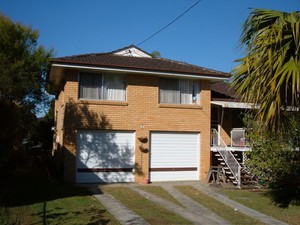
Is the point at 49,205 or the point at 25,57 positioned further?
the point at 25,57

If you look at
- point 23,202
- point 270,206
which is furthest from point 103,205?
point 270,206

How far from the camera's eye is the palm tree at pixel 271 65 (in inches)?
323

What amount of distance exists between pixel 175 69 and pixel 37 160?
47.1 feet

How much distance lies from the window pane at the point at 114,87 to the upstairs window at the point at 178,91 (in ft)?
6.16

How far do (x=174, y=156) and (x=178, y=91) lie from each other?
3144mm

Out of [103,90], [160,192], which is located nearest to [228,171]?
[160,192]

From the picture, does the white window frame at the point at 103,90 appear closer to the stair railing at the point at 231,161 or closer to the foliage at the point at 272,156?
the stair railing at the point at 231,161

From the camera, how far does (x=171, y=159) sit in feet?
63.8

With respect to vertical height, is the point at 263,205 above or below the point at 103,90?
below

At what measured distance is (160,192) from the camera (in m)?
15.8

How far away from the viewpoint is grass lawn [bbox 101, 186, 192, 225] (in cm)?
1053

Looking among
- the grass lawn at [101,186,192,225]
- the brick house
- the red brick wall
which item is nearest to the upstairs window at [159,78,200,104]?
the brick house

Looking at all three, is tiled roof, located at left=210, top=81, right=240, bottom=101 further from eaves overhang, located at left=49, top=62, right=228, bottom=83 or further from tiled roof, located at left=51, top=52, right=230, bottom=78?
tiled roof, located at left=51, top=52, right=230, bottom=78

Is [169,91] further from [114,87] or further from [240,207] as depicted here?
[240,207]
